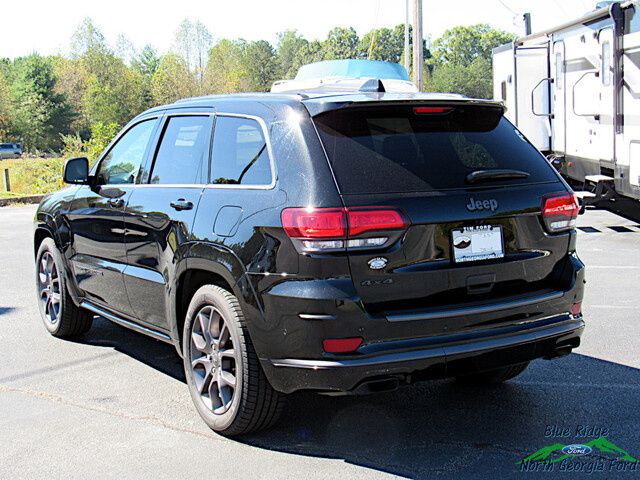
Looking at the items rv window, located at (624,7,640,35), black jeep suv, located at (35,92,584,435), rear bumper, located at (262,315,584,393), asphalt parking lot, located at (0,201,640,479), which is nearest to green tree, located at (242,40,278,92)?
rv window, located at (624,7,640,35)

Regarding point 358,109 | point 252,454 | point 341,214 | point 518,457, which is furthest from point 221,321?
point 518,457

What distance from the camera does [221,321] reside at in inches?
176

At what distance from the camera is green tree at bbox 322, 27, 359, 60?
491 feet

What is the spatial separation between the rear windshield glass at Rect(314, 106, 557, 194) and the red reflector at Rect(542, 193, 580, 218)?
0.42 feet

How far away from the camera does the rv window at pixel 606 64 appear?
11.4m

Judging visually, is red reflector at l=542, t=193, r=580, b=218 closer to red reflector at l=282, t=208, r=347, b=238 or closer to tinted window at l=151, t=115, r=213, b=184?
red reflector at l=282, t=208, r=347, b=238

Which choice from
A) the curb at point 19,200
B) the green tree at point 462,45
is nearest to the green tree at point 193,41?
the green tree at point 462,45

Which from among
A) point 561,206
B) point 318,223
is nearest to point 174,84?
point 561,206

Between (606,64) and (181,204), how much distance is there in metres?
8.57

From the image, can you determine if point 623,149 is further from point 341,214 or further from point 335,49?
point 335,49

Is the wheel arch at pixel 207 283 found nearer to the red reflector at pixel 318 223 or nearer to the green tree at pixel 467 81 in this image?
the red reflector at pixel 318 223

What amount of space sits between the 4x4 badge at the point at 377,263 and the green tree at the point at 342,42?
149 meters

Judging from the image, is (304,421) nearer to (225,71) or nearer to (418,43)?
Result: (418,43)

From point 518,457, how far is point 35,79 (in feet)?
285
